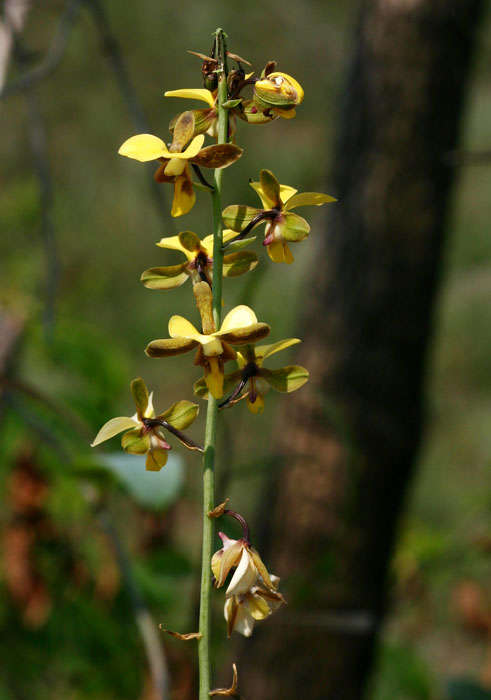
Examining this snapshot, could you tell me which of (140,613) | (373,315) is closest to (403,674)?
(373,315)

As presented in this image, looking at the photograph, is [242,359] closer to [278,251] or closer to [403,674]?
[278,251]

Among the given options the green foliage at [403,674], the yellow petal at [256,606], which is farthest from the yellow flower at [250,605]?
the green foliage at [403,674]

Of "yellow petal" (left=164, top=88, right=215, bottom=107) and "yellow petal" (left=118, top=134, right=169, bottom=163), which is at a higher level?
"yellow petal" (left=164, top=88, right=215, bottom=107)

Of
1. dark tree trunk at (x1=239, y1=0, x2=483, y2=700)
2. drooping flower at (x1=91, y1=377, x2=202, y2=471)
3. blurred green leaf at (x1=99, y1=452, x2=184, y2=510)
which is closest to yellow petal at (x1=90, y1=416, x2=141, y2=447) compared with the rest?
drooping flower at (x1=91, y1=377, x2=202, y2=471)

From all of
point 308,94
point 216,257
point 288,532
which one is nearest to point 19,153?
point 308,94

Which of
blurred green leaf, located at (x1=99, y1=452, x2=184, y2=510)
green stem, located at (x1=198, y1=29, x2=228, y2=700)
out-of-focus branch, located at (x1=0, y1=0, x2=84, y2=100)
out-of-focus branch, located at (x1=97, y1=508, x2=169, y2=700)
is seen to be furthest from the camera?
out-of-focus branch, located at (x1=0, y1=0, x2=84, y2=100)

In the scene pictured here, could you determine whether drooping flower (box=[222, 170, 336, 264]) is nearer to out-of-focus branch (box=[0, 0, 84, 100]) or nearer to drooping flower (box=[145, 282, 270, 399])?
drooping flower (box=[145, 282, 270, 399])
